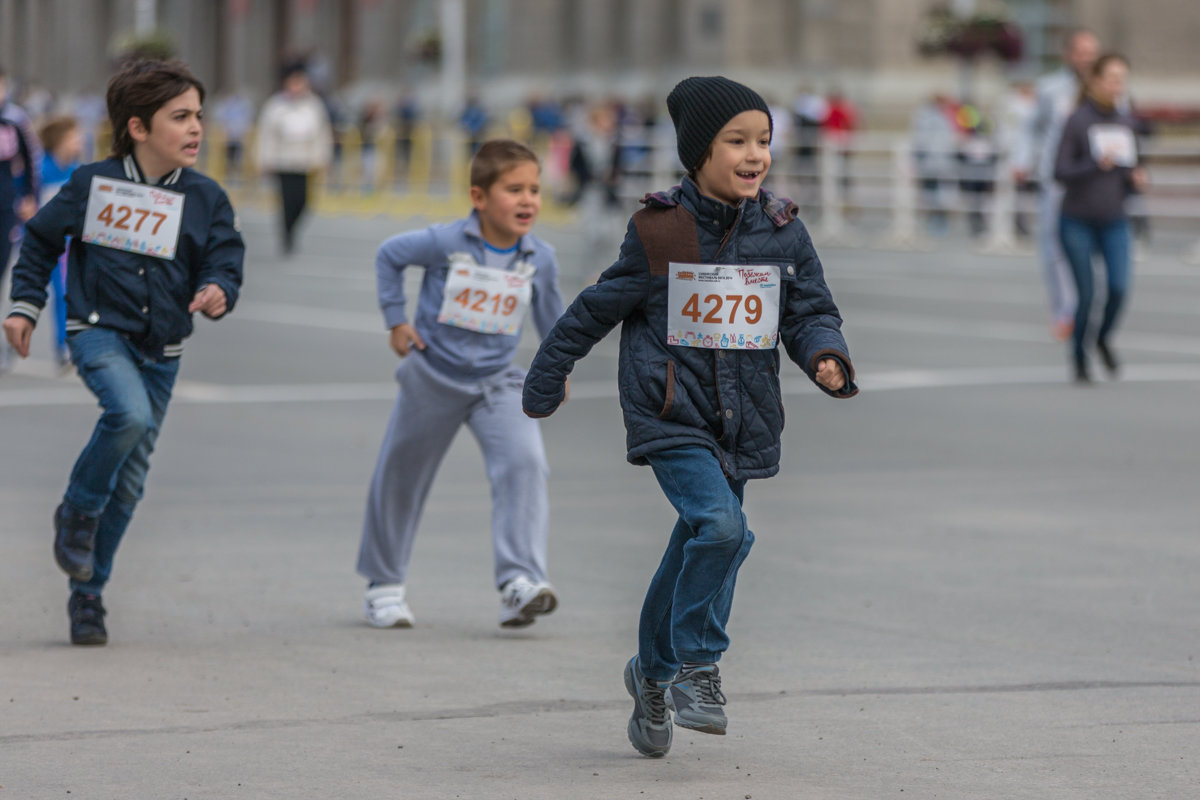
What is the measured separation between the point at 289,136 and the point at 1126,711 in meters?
20.5

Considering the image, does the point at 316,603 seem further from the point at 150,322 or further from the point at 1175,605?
the point at 1175,605

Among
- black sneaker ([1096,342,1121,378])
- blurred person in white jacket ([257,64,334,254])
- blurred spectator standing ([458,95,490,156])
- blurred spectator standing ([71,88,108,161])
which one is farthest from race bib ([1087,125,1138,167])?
blurred spectator standing ([71,88,108,161])

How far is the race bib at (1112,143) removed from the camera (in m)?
13.5

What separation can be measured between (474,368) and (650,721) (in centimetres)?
201

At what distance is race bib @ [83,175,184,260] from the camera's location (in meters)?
6.43

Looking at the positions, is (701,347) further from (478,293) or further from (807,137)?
(807,137)

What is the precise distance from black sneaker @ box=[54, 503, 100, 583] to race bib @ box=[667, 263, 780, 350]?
2109mm

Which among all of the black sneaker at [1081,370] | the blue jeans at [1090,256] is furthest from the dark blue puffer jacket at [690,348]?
the black sneaker at [1081,370]

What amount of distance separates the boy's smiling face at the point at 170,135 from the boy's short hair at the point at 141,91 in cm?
2

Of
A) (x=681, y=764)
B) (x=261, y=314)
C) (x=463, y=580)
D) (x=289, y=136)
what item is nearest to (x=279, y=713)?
(x=681, y=764)

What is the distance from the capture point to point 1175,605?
7.12 meters

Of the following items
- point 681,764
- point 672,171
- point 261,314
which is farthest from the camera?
point 672,171

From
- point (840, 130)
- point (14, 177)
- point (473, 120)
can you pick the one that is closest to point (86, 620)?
point (14, 177)

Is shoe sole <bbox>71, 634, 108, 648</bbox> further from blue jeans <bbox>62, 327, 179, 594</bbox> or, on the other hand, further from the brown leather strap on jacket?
the brown leather strap on jacket
